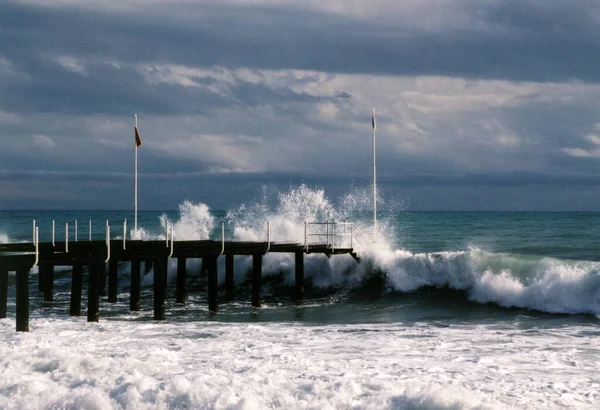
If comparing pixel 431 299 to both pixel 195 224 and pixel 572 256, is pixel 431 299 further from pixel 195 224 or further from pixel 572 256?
pixel 195 224

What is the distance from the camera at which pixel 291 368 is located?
15445 millimetres

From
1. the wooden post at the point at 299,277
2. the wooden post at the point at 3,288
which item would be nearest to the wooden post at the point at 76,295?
the wooden post at the point at 3,288

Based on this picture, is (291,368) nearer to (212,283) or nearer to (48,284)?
(212,283)

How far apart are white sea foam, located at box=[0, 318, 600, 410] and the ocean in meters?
0.04

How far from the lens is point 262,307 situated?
28.0m

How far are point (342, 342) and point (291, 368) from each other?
3.92 meters

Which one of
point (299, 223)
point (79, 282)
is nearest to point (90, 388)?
point (79, 282)

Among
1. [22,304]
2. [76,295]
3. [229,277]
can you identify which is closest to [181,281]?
[229,277]

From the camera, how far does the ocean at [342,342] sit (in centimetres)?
1337

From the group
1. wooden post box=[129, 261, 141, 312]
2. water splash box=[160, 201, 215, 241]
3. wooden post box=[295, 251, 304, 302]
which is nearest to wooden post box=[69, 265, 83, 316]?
wooden post box=[129, 261, 141, 312]

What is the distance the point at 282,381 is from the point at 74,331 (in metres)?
8.40

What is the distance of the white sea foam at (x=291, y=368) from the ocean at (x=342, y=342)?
36 millimetres

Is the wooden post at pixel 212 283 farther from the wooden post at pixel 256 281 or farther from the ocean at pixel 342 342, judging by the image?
the wooden post at pixel 256 281

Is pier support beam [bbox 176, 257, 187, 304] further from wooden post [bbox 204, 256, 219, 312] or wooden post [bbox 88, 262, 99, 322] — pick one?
wooden post [bbox 88, 262, 99, 322]
